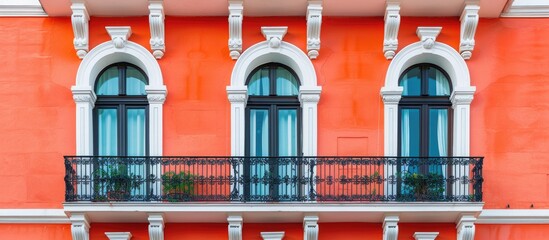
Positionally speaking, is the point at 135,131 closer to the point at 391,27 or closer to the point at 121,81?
the point at 121,81

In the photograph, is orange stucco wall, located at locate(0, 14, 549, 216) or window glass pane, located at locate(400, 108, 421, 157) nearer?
orange stucco wall, located at locate(0, 14, 549, 216)

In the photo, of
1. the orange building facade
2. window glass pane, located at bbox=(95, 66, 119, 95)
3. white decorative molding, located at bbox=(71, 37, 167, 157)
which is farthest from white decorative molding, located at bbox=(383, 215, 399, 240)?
window glass pane, located at bbox=(95, 66, 119, 95)

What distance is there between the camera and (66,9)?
24188mm

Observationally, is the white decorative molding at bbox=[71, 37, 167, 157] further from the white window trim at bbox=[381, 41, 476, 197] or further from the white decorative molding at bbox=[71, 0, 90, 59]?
the white window trim at bbox=[381, 41, 476, 197]

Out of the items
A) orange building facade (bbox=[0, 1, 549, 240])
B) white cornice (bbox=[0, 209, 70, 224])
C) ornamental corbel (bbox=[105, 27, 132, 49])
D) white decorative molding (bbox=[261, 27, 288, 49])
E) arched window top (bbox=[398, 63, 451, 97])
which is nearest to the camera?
orange building facade (bbox=[0, 1, 549, 240])

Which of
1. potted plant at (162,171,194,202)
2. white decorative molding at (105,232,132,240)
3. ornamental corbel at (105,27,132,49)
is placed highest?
ornamental corbel at (105,27,132,49)

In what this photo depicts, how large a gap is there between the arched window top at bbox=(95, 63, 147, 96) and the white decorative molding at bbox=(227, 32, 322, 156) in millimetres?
1948

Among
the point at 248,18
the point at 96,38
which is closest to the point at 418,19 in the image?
the point at 248,18

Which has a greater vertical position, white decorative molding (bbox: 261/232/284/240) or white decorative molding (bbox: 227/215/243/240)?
white decorative molding (bbox: 227/215/243/240)

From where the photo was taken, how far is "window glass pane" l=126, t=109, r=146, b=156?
79.3 feet

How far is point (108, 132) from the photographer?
24.2 metres

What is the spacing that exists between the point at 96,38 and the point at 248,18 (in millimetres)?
3140

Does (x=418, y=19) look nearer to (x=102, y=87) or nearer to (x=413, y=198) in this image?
(x=413, y=198)

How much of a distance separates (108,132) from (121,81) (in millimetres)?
1088
